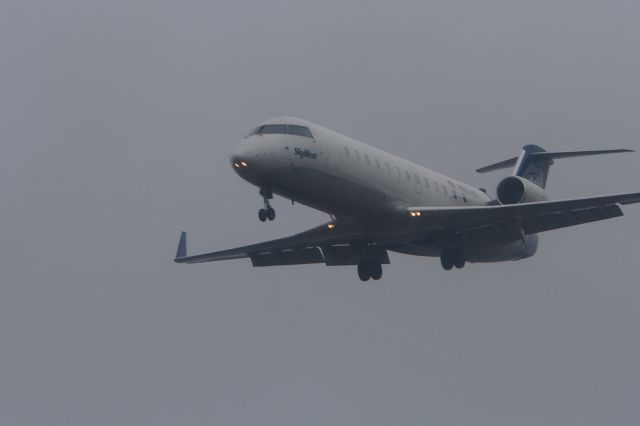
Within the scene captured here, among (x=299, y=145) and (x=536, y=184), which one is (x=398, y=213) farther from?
(x=536, y=184)

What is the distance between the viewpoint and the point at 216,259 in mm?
39094

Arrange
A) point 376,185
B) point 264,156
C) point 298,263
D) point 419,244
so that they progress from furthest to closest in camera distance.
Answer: point 298,263 < point 419,244 < point 376,185 < point 264,156

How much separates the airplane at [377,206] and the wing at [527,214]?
3 cm

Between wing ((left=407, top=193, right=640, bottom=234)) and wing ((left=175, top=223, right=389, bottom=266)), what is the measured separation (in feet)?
6.97

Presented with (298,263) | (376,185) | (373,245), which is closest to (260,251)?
(298,263)

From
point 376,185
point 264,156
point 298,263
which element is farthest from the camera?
point 298,263

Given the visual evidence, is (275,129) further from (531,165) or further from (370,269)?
(531,165)

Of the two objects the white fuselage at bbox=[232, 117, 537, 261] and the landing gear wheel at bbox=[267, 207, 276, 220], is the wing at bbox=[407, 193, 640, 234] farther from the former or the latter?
the landing gear wheel at bbox=[267, 207, 276, 220]

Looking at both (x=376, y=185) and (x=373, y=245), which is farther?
(x=373, y=245)

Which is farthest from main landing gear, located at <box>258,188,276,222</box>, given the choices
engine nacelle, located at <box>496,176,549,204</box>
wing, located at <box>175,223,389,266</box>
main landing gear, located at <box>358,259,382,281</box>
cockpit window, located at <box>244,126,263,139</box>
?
engine nacelle, located at <box>496,176,549,204</box>

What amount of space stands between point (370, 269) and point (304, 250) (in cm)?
220

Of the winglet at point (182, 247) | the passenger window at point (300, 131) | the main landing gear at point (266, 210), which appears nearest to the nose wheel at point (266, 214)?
the main landing gear at point (266, 210)

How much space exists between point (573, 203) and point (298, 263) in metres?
8.90

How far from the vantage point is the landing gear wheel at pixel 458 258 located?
117ft
